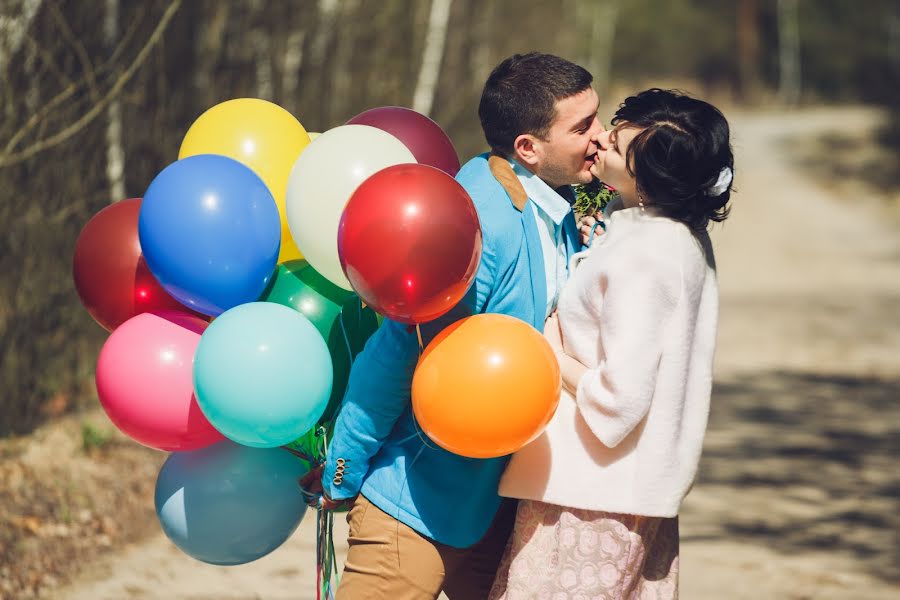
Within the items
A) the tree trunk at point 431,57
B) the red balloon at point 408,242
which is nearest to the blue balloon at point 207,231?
the red balloon at point 408,242

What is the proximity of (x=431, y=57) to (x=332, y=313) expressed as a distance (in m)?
10.7

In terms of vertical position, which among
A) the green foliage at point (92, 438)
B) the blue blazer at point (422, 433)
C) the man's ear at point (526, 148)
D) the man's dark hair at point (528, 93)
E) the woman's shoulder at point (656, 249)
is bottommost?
the green foliage at point (92, 438)

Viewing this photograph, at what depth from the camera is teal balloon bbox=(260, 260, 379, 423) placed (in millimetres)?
2775

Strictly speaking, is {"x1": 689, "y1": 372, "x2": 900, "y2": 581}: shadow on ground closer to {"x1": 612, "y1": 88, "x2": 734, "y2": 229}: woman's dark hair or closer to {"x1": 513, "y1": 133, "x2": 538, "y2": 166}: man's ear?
{"x1": 612, "y1": 88, "x2": 734, "y2": 229}: woman's dark hair

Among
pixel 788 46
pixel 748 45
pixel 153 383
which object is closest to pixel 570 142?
pixel 153 383

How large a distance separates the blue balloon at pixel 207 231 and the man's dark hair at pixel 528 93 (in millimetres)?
622

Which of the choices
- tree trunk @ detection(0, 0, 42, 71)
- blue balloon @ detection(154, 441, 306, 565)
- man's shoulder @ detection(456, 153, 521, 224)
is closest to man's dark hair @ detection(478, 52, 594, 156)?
man's shoulder @ detection(456, 153, 521, 224)

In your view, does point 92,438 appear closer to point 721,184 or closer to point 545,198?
point 545,198

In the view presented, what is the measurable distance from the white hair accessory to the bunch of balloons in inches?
22.4

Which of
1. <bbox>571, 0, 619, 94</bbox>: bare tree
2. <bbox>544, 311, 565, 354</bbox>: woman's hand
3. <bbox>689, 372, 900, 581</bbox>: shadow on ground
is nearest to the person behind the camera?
<bbox>544, 311, 565, 354</bbox>: woman's hand

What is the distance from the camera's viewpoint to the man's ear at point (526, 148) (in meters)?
2.71

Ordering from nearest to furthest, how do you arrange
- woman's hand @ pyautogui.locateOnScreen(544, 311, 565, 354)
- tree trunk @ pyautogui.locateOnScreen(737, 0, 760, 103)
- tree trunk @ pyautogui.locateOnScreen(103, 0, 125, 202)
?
woman's hand @ pyautogui.locateOnScreen(544, 311, 565, 354) → tree trunk @ pyautogui.locateOnScreen(103, 0, 125, 202) → tree trunk @ pyautogui.locateOnScreen(737, 0, 760, 103)

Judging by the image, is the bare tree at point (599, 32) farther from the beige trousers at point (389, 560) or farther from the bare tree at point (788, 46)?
the beige trousers at point (389, 560)

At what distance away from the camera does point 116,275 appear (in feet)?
9.59
